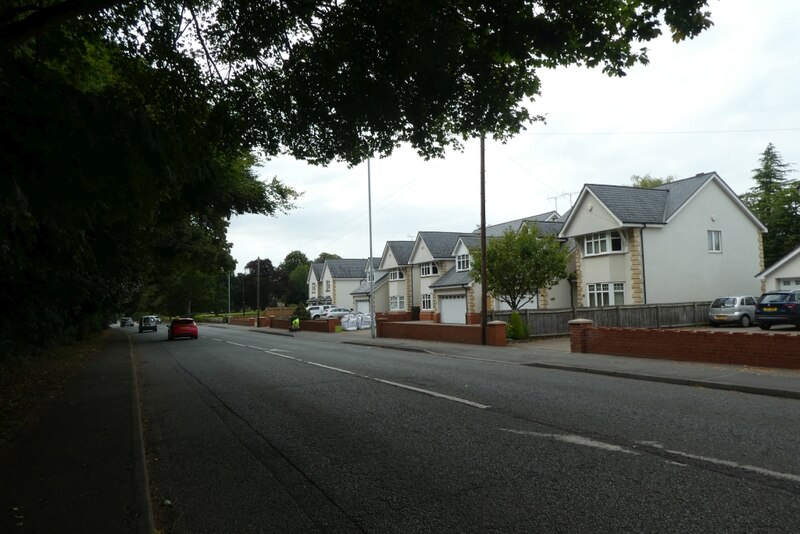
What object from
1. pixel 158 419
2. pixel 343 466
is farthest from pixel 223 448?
pixel 158 419

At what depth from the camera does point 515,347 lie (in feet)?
69.4

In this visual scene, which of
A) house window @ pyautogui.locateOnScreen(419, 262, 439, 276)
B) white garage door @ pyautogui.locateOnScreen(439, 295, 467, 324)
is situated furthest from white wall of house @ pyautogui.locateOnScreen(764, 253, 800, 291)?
house window @ pyautogui.locateOnScreen(419, 262, 439, 276)

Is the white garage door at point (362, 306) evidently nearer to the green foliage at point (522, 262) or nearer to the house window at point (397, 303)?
the house window at point (397, 303)

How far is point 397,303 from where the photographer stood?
178 feet

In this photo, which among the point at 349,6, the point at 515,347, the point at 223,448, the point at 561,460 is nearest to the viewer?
the point at 561,460

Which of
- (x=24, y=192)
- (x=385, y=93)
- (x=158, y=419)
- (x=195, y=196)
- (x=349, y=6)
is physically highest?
(x=349, y=6)

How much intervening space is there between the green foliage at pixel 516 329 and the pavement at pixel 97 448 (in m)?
8.16

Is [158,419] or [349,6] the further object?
[158,419]

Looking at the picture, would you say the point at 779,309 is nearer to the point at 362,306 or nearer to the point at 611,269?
the point at 611,269

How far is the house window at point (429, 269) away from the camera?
158ft

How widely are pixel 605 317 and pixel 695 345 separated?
10.7m

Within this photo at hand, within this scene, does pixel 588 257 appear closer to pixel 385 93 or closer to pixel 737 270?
pixel 737 270

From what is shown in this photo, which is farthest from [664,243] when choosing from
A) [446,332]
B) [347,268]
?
[347,268]

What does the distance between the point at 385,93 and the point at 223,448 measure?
18.4 ft
